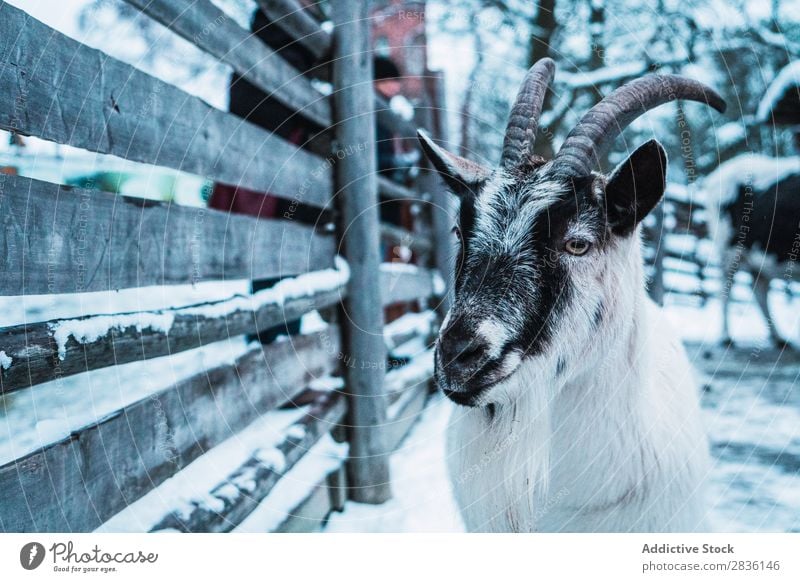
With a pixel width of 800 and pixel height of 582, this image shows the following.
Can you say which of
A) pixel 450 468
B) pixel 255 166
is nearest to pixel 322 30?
pixel 255 166

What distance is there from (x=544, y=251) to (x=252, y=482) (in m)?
0.99

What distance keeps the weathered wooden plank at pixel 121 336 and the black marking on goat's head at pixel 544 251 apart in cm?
61

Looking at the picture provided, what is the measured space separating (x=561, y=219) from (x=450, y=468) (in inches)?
26.4

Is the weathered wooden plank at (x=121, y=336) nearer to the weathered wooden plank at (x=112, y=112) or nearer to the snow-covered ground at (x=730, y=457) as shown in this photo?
the weathered wooden plank at (x=112, y=112)

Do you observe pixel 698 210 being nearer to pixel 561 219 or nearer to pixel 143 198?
pixel 561 219

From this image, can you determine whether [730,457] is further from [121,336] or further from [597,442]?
[121,336]

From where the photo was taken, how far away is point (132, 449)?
4.14 ft

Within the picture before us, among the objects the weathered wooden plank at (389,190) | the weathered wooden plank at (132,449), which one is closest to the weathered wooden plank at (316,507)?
the weathered wooden plank at (132,449)

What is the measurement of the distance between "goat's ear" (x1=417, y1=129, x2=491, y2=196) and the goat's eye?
9.9 inches

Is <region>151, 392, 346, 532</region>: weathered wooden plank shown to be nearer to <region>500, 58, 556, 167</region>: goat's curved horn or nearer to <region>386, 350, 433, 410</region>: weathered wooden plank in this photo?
<region>386, 350, 433, 410</region>: weathered wooden plank

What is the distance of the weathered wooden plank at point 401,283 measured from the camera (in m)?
2.98

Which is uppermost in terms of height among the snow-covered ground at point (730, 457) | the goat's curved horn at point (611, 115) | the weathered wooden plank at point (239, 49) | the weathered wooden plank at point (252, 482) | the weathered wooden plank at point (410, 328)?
the weathered wooden plank at point (239, 49)

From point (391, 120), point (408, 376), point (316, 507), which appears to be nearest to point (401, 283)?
point (408, 376)

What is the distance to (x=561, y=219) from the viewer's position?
131 centimetres
